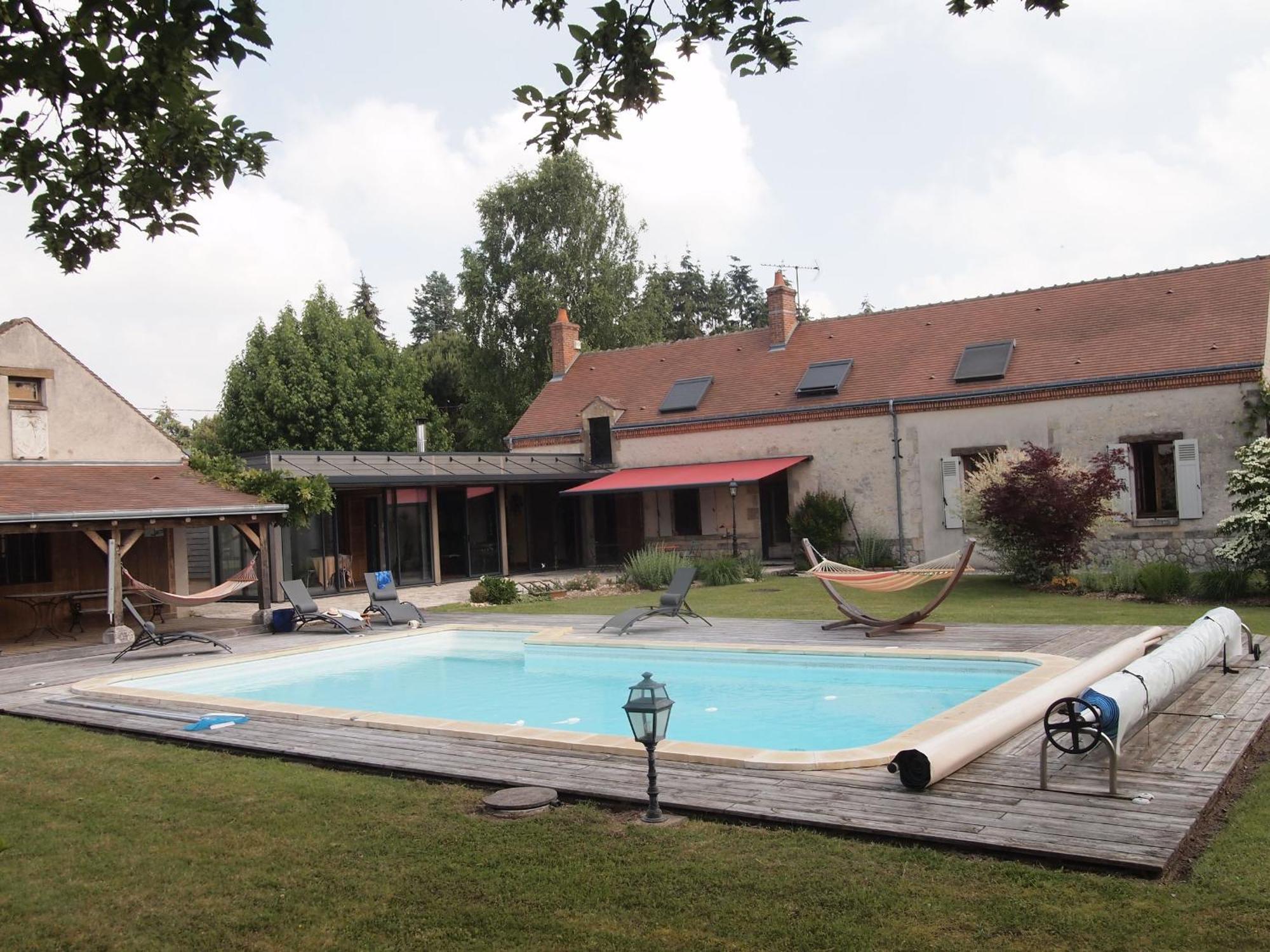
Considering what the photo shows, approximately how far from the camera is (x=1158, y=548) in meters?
20.0

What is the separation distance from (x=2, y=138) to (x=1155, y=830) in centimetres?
598

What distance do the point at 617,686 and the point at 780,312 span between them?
17437 millimetres

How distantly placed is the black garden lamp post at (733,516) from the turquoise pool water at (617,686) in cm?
1073

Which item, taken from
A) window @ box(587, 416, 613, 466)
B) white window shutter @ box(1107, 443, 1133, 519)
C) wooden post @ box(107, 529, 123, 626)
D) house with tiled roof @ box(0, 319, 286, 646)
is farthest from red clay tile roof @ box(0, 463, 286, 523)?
white window shutter @ box(1107, 443, 1133, 519)

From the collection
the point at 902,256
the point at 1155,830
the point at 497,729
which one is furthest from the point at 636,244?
the point at 1155,830

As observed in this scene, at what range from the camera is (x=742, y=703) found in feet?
33.5

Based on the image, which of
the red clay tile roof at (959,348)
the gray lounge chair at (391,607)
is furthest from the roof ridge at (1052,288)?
the gray lounge chair at (391,607)

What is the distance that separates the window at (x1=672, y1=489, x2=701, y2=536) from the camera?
26328 mm

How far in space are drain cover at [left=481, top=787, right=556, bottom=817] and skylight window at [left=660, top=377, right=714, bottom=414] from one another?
21.0 metres

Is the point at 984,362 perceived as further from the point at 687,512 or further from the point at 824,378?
the point at 687,512

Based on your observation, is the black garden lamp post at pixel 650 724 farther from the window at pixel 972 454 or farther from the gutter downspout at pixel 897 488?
the gutter downspout at pixel 897 488

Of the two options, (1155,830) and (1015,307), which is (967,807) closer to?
(1155,830)

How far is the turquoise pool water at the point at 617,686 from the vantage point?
369 inches

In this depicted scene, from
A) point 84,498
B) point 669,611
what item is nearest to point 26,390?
point 84,498
